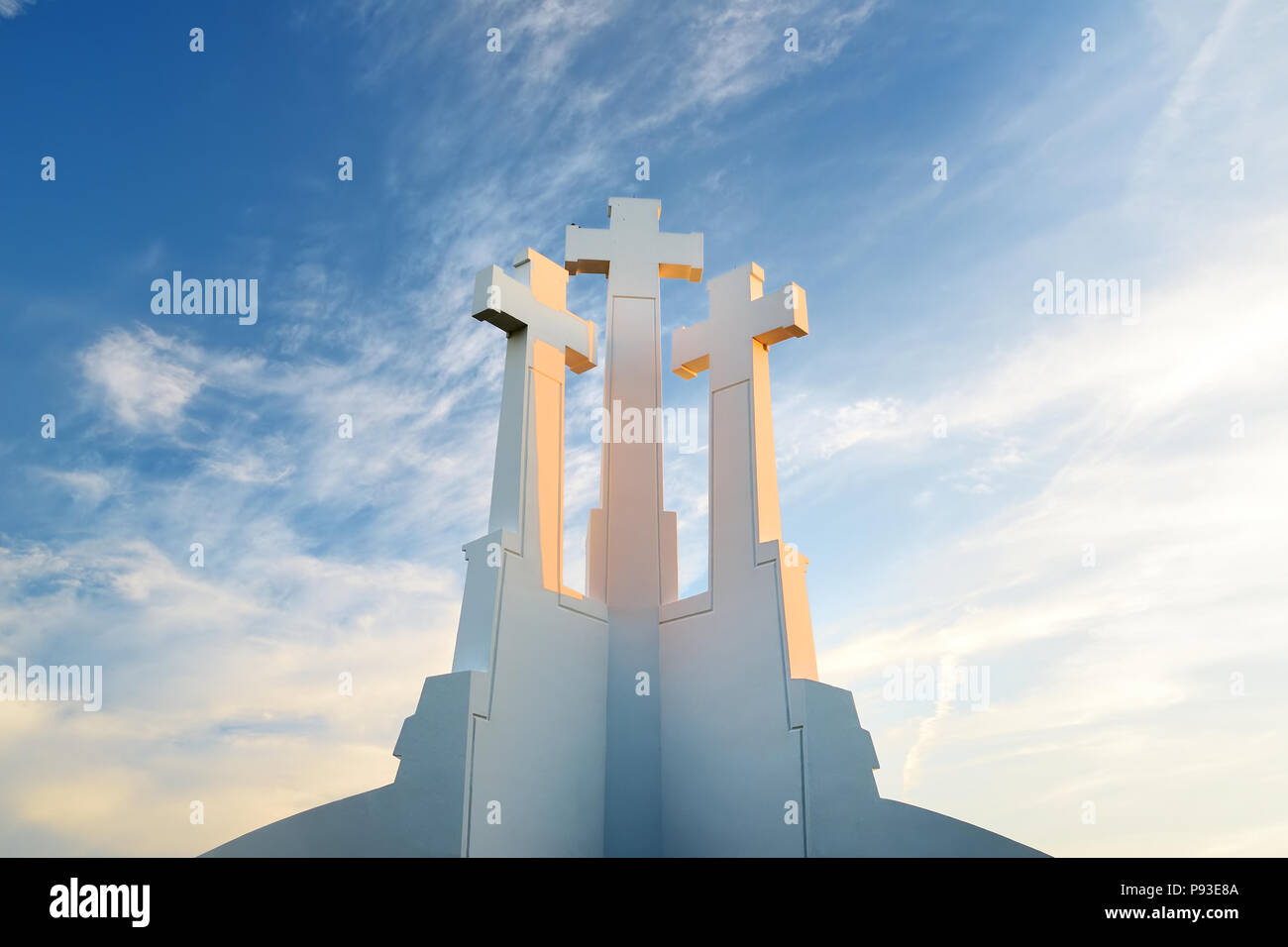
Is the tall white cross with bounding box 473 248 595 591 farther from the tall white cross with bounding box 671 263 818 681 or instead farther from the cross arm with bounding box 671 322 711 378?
the tall white cross with bounding box 671 263 818 681

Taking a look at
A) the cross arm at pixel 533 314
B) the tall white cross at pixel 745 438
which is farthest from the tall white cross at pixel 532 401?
the tall white cross at pixel 745 438

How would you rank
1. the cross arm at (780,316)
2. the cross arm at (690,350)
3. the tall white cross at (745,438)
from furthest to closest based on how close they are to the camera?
the cross arm at (690,350) < the cross arm at (780,316) < the tall white cross at (745,438)

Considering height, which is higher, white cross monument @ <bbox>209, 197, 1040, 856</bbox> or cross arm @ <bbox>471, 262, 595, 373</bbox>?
cross arm @ <bbox>471, 262, 595, 373</bbox>

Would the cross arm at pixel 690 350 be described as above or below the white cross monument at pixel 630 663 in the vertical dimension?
above

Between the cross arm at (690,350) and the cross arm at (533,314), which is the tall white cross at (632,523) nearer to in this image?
the cross arm at (690,350)

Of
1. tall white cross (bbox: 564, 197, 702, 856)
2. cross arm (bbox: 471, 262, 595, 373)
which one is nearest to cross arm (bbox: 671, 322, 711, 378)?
tall white cross (bbox: 564, 197, 702, 856)

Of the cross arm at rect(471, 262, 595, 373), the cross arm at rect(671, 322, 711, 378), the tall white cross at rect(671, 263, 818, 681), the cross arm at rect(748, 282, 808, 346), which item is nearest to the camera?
the tall white cross at rect(671, 263, 818, 681)

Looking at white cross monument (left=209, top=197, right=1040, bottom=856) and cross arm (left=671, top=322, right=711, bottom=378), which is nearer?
white cross monument (left=209, top=197, right=1040, bottom=856)

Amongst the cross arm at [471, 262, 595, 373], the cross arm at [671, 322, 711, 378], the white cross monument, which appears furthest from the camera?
the cross arm at [671, 322, 711, 378]

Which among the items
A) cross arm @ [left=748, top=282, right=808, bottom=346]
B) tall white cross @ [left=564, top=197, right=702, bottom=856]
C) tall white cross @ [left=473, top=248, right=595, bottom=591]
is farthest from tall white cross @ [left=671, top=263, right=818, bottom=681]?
tall white cross @ [left=473, top=248, right=595, bottom=591]

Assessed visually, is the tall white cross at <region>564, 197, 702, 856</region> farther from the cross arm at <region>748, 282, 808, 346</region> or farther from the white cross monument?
the cross arm at <region>748, 282, 808, 346</region>

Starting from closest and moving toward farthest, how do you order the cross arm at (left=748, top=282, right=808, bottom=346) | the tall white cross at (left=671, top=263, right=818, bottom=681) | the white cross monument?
the white cross monument < the tall white cross at (left=671, top=263, right=818, bottom=681) < the cross arm at (left=748, top=282, right=808, bottom=346)

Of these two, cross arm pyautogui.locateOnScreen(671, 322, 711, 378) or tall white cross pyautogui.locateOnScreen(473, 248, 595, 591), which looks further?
cross arm pyautogui.locateOnScreen(671, 322, 711, 378)
